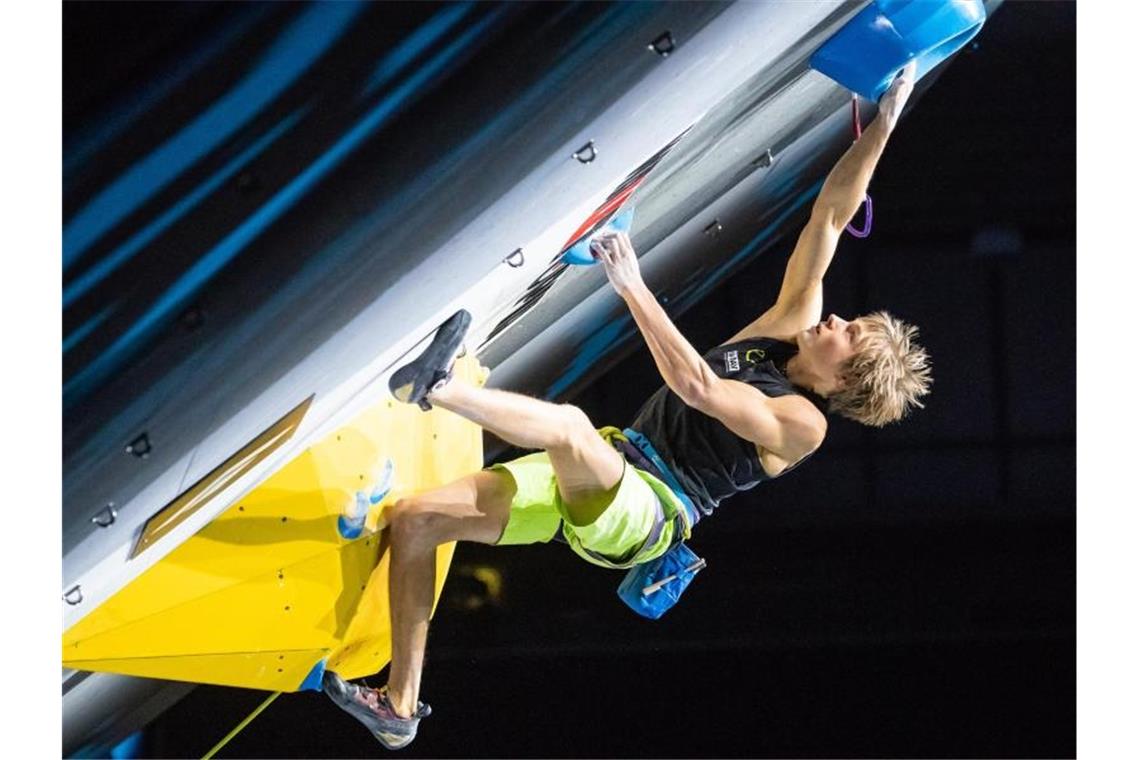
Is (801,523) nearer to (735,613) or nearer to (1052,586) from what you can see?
(735,613)

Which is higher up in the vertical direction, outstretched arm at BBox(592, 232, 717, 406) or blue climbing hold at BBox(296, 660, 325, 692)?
outstretched arm at BBox(592, 232, 717, 406)

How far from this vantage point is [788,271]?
285cm

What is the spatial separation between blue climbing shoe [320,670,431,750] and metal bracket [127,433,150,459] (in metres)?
0.65

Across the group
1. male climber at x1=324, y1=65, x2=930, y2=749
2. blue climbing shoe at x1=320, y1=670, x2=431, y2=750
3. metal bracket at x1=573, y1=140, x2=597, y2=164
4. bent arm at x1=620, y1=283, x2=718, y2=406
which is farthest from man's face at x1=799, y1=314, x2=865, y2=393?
blue climbing shoe at x1=320, y1=670, x2=431, y2=750

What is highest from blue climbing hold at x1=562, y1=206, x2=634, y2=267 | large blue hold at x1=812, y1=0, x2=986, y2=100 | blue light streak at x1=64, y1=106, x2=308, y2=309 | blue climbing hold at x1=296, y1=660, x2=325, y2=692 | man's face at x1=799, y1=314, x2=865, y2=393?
blue light streak at x1=64, y1=106, x2=308, y2=309

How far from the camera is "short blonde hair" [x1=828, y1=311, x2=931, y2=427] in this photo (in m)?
2.64

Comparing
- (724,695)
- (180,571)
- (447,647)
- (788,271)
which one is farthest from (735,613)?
(180,571)

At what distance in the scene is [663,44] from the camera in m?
2.09

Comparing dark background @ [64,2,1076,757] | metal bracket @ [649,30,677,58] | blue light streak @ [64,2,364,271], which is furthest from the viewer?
dark background @ [64,2,1076,757]

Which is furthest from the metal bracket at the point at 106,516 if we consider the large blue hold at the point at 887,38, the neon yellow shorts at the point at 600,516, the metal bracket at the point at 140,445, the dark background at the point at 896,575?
the large blue hold at the point at 887,38

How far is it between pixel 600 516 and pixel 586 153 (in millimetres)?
603

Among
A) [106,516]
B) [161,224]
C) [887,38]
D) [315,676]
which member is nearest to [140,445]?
[106,516]

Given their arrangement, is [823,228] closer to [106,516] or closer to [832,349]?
[832,349]

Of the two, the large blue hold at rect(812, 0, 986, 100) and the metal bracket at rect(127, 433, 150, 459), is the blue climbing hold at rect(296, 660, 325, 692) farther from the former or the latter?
the large blue hold at rect(812, 0, 986, 100)
